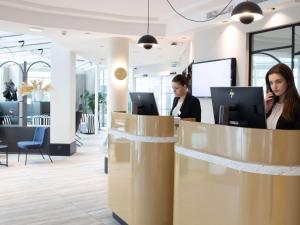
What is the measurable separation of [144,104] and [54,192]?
8.73ft

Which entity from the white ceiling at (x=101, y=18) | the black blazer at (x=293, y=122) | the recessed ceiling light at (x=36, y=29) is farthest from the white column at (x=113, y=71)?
the black blazer at (x=293, y=122)

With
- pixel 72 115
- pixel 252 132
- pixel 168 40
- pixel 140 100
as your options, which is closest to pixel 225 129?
pixel 252 132

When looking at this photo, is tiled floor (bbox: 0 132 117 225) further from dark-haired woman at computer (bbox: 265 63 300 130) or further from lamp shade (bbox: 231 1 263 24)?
lamp shade (bbox: 231 1 263 24)

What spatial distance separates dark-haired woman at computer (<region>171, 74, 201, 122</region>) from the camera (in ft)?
13.2

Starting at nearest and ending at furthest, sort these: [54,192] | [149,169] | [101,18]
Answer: [149,169] < [54,192] < [101,18]

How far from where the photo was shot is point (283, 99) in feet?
8.96

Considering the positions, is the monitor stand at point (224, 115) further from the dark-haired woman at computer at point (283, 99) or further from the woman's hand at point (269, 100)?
the woman's hand at point (269, 100)

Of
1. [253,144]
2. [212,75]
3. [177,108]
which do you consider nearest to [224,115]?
[253,144]

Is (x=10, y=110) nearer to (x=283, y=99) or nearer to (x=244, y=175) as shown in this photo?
(x=283, y=99)

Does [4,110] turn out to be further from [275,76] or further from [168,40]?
[275,76]

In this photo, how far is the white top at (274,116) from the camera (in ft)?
9.05

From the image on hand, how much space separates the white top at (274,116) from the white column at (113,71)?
550 centimetres

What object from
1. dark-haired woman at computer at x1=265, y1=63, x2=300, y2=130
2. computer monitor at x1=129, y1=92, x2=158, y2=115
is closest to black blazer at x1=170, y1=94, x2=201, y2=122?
computer monitor at x1=129, y1=92, x2=158, y2=115

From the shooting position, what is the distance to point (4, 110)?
1027 centimetres
